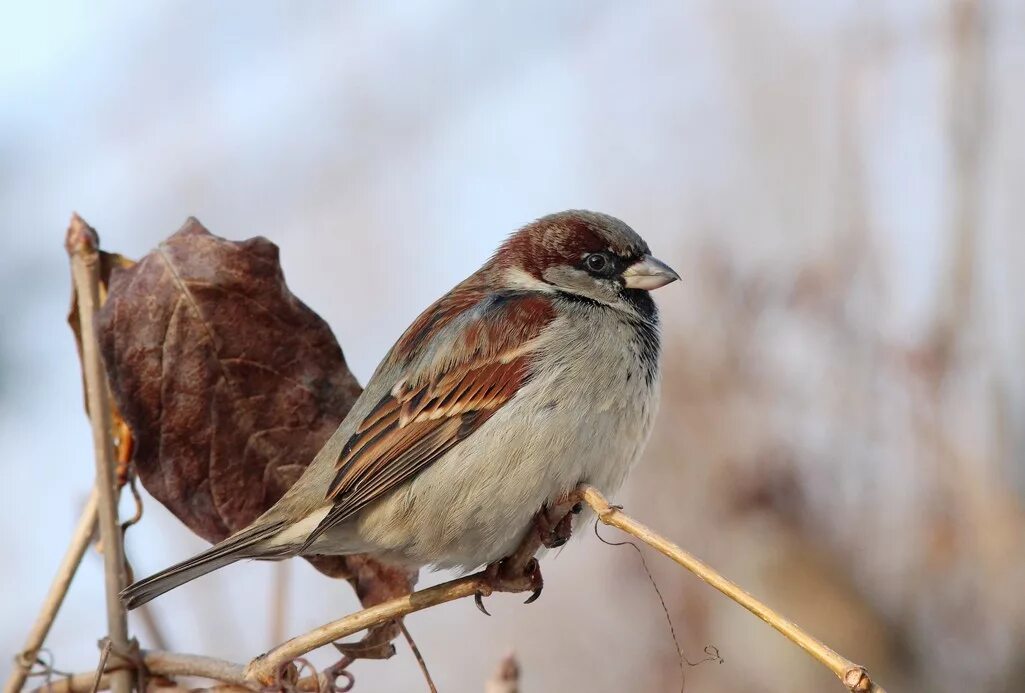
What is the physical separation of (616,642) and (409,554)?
264cm

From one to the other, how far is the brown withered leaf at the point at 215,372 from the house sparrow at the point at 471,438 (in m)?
0.15

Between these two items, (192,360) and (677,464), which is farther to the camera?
(677,464)

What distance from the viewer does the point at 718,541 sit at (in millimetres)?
4867

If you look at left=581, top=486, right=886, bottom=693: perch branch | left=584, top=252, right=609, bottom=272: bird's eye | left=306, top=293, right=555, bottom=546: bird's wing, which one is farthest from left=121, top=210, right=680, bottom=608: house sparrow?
left=581, top=486, right=886, bottom=693: perch branch

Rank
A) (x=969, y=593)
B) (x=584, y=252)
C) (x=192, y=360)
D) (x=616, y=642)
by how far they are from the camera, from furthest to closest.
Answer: (x=616, y=642)
(x=969, y=593)
(x=584, y=252)
(x=192, y=360)

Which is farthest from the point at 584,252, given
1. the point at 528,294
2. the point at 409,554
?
the point at 409,554

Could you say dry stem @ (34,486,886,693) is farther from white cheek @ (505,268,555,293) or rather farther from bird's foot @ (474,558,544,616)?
white cheek @ (505,268,555,293)

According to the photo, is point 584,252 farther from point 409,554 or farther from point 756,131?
point 756,131

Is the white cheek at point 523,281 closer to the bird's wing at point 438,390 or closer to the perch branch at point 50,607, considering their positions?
the bird's wing at point 438,390

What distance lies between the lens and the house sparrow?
3000 mm

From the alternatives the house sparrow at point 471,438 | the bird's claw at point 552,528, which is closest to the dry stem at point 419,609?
the bird's claw at point 552,528

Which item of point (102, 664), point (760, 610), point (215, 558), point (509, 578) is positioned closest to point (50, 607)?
point (102, 664)

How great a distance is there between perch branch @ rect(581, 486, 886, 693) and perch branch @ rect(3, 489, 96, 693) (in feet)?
3.60

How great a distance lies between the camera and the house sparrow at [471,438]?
3.00m
